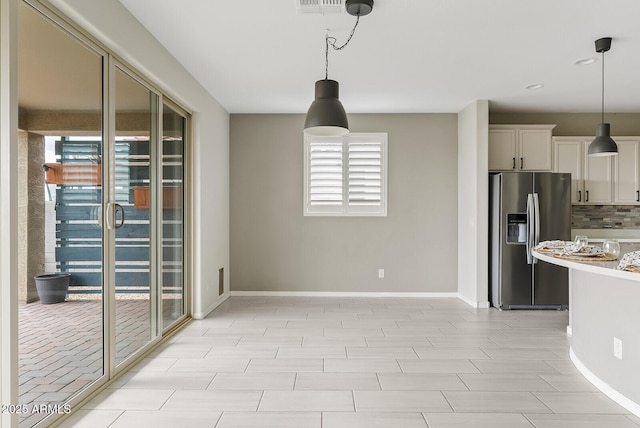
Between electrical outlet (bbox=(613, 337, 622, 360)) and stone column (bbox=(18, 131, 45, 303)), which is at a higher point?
stone column (bbox=(18, 131, 45, 303))

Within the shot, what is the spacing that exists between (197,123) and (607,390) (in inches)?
176

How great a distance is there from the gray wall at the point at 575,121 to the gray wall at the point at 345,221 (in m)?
0.81

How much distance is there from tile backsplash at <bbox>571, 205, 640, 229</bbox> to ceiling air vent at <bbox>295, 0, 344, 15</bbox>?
4.92 metres

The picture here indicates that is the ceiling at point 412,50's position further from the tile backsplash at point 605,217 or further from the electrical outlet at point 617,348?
the electrical outlet at point 617,348

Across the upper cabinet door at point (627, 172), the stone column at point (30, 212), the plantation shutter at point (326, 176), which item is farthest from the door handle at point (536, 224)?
the stone column at point (30, 212)

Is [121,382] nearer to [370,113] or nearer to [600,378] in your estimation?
[600,378]

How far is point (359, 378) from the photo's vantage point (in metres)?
3.16

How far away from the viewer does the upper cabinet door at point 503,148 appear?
5.77m

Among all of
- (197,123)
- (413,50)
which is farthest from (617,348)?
(197,123)

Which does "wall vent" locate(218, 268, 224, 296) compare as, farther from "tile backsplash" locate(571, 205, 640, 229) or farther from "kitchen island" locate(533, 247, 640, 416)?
"tile backsplash" locate(571, 205, 640, 229)

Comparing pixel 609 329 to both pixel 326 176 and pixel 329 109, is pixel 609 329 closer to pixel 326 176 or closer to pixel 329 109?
pixel 329 109

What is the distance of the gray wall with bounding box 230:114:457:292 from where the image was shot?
20.4ft

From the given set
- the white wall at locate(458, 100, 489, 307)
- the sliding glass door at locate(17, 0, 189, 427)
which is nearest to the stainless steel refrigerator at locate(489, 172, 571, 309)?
the white wall at locate(458, 100, 489, 307)

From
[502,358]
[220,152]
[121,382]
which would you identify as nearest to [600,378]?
[502,358]
